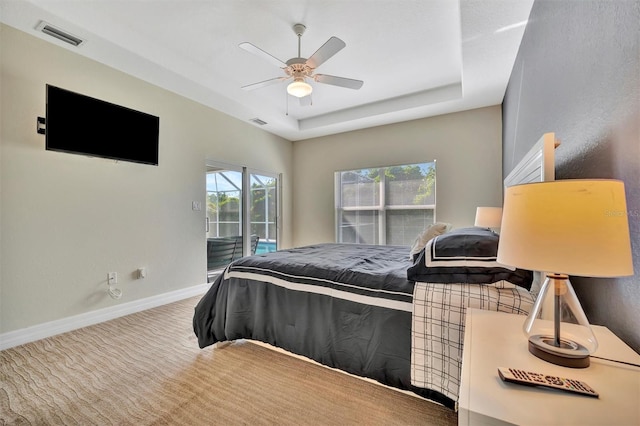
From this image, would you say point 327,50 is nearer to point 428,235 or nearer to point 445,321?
point 428,235

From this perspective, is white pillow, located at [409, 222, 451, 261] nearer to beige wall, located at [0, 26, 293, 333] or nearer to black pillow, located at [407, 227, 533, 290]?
black pillow, located at [407, 227, 533, 290]

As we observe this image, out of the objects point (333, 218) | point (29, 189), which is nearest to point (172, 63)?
point (29, 189)

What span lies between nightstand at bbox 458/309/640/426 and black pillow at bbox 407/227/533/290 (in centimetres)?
51

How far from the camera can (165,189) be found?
347 cm

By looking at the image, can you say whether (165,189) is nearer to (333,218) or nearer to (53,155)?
(53,155)

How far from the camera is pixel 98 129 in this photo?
2699 millimetres

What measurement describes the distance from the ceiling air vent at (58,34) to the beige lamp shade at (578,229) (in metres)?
3.60

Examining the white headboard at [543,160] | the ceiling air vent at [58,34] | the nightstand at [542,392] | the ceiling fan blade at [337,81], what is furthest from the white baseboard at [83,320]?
the white headboard at [543,160]

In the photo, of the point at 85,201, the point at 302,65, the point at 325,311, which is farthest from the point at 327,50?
the point at 85,201

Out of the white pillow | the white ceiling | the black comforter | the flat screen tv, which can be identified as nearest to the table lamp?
the black comforter

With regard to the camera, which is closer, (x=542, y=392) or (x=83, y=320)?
(x=542, y=392)

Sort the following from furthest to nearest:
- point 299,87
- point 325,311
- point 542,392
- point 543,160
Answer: point 299,87 → point 325,311 → point 543,160 → point 542,392

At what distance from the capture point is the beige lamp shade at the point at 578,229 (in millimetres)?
660

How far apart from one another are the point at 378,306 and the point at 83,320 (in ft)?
9.66
